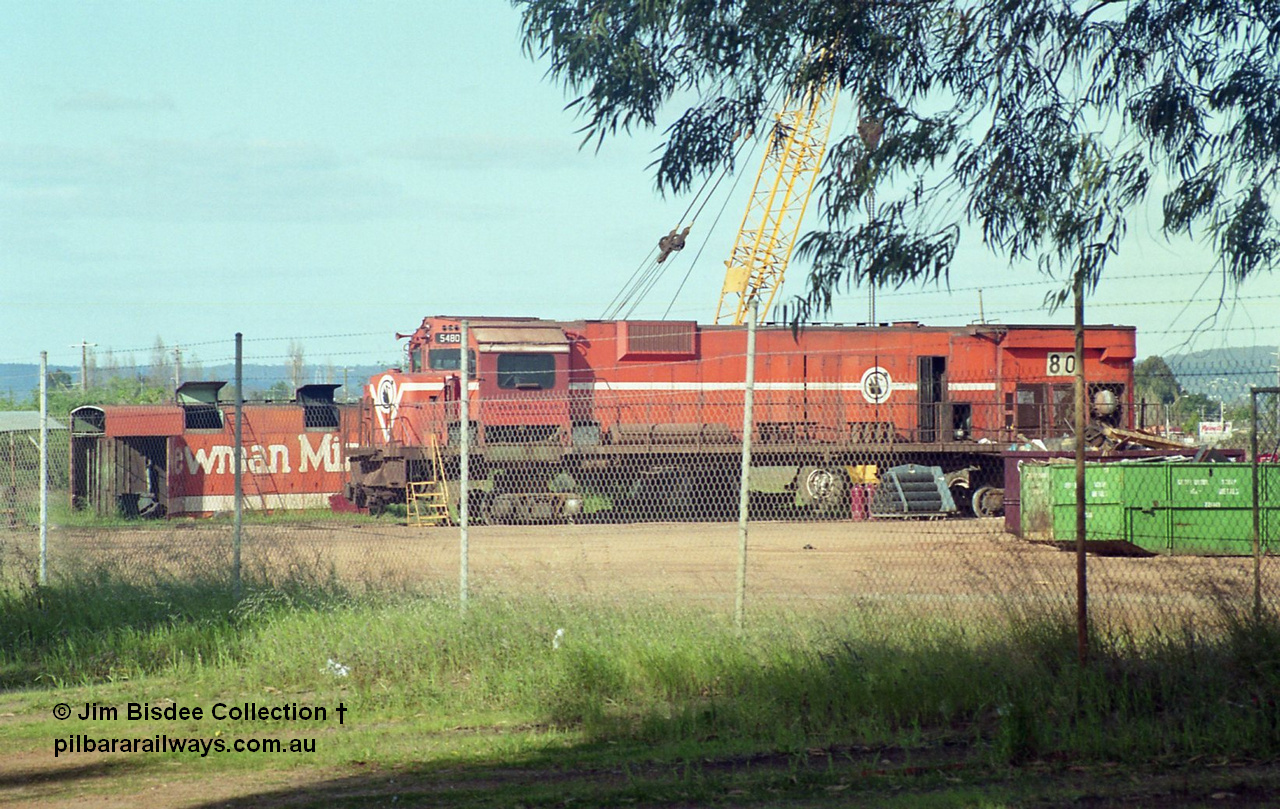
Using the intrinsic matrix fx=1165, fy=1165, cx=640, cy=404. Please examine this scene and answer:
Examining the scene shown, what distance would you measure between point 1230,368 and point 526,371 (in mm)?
18742

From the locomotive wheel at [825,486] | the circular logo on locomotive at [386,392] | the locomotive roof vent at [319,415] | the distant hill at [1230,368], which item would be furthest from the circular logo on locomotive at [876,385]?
the distant hill at [1230,368]

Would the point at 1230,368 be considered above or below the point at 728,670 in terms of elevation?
above

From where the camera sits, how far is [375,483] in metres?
24.8

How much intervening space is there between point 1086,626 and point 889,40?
13.3ft

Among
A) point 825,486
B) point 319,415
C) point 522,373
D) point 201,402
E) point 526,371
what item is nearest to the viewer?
point 825,486

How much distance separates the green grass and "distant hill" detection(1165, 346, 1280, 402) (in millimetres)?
1776

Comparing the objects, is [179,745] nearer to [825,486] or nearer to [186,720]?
[186,720]

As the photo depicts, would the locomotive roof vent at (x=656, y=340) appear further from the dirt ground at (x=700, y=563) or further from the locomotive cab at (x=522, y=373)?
the dirt ground at (x=700, y=563)

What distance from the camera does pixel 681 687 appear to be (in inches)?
315

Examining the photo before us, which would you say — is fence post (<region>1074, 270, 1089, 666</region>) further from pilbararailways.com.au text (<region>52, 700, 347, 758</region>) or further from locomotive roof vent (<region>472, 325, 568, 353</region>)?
locomotive roof vent (<region>472, 325, 568, 353</region>)

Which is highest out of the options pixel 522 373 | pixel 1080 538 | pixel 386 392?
pixel 522 373

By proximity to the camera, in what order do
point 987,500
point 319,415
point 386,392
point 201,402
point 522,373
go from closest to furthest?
point 522,373, point 987,500, point 386,392, point 319,415, point 201,402

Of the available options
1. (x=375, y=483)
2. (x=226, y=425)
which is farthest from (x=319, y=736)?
(x=226, y=425)

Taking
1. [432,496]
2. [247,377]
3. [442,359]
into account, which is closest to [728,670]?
[247,377]
